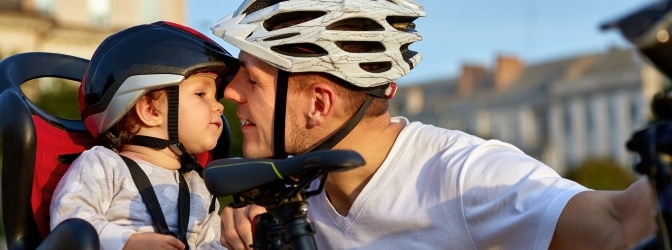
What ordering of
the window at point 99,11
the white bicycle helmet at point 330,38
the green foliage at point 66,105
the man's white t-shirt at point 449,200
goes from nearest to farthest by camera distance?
the man's white t-shirt at point 449,200, the white bicycle helmet at point 330,38, the green foliage at point 66,105, the window at point 99,11

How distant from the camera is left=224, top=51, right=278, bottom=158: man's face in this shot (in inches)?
161

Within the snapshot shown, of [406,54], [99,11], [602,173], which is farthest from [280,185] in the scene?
[602,173]

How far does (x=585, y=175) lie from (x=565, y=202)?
60.3 meters

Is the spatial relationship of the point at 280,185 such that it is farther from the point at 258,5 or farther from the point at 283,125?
the point at 258,5

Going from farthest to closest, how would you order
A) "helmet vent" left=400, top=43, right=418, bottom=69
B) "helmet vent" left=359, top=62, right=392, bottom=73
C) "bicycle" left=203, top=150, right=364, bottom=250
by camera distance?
"helmet vent" left=400, top=43, right=418, bottom=69
"helmet vent" left=359, top=62, right=392, bottom=73
"bicycle" left=203, top=150, right=364, bottom=250

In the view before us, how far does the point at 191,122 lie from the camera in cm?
450

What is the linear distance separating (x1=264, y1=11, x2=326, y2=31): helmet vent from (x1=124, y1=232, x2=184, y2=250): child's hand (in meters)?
0.74

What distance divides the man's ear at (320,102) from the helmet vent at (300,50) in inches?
4.7

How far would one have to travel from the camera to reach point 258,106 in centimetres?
412

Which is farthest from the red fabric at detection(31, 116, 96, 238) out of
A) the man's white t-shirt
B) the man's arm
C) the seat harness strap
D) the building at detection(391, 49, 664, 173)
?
the building at detection(391, 49, 664, 173)

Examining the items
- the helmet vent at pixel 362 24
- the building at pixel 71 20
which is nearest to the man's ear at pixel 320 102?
the helmet vent at pixel 362 24

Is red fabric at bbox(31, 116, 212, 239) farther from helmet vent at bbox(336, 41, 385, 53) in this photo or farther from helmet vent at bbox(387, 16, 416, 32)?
helmet vent at bbox(387, 16, 416, 32)

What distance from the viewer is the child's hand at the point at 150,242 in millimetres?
4004

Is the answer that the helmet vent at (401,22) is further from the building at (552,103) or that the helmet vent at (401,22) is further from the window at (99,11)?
the building at (552,103)
